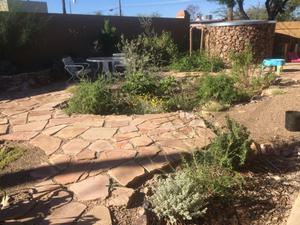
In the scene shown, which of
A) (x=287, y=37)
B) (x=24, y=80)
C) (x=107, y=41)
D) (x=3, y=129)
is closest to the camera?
(x=3, y=129)

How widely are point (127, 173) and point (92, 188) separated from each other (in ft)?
→ 1.31

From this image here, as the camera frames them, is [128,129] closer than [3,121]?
Yes

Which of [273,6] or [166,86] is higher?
[273,6]

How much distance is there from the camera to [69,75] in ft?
31.0

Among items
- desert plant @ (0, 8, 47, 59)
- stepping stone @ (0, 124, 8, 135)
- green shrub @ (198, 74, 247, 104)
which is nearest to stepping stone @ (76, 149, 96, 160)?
stepping stone @ (0, 124, 8, 135)

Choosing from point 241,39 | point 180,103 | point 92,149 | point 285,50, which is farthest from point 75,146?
point 285,50

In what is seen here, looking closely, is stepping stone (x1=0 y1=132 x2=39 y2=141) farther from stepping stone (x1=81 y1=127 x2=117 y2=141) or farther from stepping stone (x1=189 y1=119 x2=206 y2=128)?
stepping stone (x1=189 y1=119 x2=206 y2=128)

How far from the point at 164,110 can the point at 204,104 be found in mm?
723

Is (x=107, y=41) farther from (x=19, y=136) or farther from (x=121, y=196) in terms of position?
(x=121, y=196)

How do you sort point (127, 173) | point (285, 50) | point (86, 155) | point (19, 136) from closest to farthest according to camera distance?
point (127, 173), point (86, 155), point (19, 136), point (285, 50)

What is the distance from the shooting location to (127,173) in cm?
329

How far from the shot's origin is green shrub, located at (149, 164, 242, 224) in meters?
2.62

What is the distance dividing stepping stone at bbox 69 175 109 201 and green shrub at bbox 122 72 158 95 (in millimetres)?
3150

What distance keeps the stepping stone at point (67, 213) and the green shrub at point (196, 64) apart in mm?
7088
